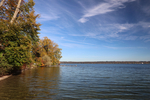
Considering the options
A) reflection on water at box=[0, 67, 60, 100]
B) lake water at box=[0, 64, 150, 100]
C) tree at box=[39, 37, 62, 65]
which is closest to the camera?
reflection on water at box=[0, 67, 60, 100]

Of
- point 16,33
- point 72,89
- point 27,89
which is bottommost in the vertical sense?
point 72,89

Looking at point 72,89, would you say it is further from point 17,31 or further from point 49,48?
point 49,48

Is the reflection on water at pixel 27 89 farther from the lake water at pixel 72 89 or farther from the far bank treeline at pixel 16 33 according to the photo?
the far bank treeline at pixel 16 33

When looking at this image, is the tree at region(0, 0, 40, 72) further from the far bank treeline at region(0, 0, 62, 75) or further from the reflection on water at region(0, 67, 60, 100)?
the reflection on water at region(0, 67, 60, 100)

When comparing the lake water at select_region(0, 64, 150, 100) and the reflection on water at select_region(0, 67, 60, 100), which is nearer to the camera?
the reflection on water at select_region(0, 67, 60, 100)

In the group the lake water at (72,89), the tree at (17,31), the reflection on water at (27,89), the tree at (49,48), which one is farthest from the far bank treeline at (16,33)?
the tree at (49,48)

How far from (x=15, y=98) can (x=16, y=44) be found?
1588 cm

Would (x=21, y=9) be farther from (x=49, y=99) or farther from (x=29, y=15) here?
(x=49, y=99)

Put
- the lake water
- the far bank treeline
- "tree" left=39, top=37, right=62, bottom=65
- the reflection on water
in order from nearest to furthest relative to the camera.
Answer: the reflection on water, the lake water, the far bank treeline, "tree" left=39, top=37, right=62, bottom=65

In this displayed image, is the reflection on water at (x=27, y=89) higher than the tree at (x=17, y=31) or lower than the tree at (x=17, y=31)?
lower

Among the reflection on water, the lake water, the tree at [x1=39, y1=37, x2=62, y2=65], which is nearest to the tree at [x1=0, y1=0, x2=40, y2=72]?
the lake water

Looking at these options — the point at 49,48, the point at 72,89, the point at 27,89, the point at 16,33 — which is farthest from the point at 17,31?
the point at 49,48

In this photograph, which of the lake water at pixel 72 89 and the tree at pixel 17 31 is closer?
the lake water at pixel 72 89

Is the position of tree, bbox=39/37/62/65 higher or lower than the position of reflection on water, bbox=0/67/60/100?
higher
